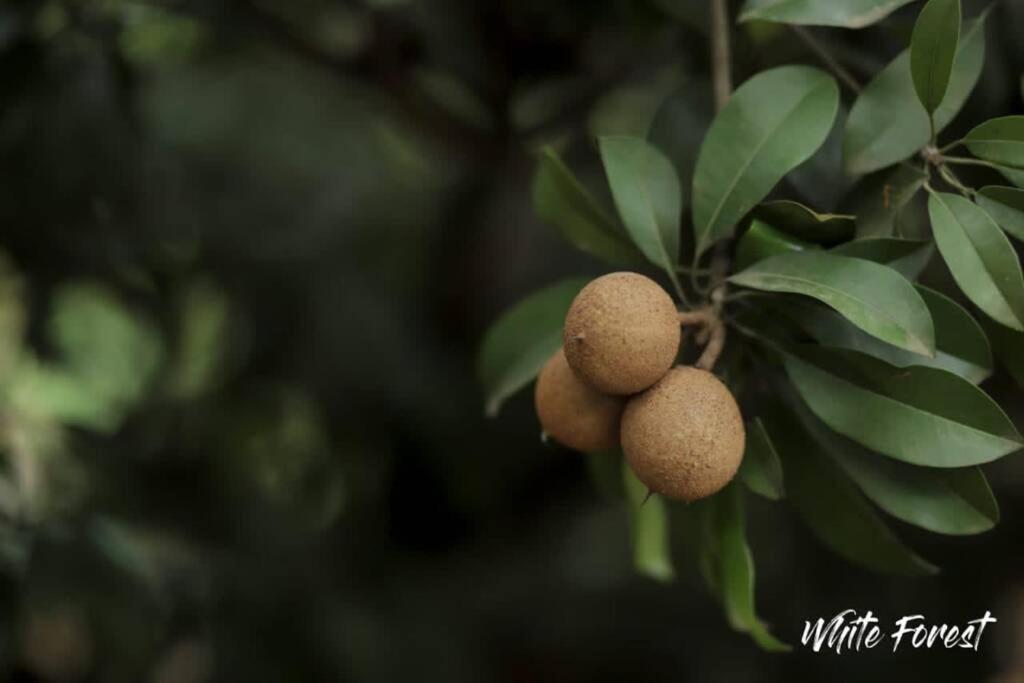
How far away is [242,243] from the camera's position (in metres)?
1.54

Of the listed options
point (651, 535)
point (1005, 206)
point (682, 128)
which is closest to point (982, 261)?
point (1005, 206)

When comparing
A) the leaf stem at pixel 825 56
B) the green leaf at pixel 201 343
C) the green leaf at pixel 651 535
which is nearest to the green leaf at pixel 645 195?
the leaf stem at pixel 825 56

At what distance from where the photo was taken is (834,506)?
66 centimetres

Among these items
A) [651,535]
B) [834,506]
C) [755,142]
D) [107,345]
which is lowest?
[107,345]

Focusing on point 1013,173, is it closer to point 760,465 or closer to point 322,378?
point 760,465

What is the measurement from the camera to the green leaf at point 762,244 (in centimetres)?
57

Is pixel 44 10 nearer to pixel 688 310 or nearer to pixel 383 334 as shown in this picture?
pixel 383 334

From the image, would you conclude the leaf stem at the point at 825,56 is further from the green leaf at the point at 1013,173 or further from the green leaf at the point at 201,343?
the green leaf at the point at 201,343

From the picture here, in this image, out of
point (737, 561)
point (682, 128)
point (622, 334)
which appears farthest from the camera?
point (682, 128)

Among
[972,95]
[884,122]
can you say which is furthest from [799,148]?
[972,95]

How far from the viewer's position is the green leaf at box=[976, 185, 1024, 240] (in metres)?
0.54

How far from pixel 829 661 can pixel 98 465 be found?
1052mm

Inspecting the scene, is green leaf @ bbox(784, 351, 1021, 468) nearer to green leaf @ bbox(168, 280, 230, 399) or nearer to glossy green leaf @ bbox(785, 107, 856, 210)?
glossy green leaf @ bbox(785, 107, 856, 210)

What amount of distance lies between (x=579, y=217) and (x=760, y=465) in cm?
19
